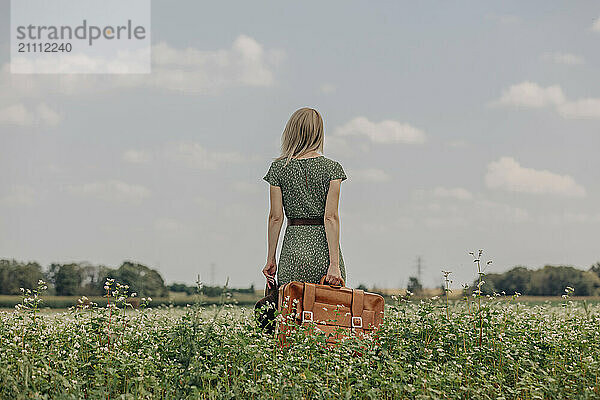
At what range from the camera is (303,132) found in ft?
27.1

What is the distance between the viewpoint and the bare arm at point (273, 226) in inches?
327

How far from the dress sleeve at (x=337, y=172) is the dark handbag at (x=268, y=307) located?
155cm

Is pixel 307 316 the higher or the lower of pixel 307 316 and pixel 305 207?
the lower

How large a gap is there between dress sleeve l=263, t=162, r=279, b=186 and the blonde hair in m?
0.21

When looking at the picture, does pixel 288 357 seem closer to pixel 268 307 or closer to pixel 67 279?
pixel 268 307

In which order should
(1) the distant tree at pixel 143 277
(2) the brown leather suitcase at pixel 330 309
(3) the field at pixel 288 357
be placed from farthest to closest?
(1) the distant tree at pixel 143 277 < (2) the brown leather suitcase at pixel 330 309 < (3) the field at pixel 288 357

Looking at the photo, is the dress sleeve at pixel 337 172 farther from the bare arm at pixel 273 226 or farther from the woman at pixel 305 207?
the bare arm at pixel 273 226

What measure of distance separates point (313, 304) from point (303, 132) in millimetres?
2163

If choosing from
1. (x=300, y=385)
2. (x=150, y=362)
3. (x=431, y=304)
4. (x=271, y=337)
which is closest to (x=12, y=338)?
(x=150, y=362)

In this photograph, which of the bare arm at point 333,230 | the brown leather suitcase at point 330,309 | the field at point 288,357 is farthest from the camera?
the bare arm at point 333,230

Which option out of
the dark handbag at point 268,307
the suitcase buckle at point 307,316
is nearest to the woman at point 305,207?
the dark handbag at point 268,307

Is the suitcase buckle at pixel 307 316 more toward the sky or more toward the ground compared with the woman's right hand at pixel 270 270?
more toward the ground

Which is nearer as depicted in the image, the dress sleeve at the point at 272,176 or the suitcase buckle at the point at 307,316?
the suitcase buckle at the point at 307,316

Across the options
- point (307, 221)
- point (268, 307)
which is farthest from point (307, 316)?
point (307, 221)
